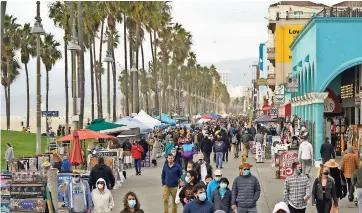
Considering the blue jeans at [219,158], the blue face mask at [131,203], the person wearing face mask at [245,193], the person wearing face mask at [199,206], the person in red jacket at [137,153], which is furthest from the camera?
the blue jeans at [219,158]

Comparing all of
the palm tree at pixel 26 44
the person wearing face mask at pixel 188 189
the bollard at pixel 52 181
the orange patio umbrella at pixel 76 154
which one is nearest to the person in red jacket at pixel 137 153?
the orange patio umbrella at pixel 76 154

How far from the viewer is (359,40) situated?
3281 cm

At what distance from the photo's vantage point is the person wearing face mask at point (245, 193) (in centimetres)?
1313

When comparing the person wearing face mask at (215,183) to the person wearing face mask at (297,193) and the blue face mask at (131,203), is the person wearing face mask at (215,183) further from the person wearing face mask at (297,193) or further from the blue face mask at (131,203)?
the blue face mask at (131,203)

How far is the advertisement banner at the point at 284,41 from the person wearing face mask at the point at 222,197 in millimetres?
55246

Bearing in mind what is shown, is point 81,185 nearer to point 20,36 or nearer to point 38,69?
point 38,69

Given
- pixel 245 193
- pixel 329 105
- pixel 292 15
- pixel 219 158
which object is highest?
pixel 292 15

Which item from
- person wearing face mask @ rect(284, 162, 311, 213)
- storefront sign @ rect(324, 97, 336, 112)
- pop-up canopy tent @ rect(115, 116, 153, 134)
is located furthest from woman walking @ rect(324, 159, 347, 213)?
storefront sign @ rect(324, 97, 336, 112)

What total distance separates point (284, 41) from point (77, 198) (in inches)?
2187

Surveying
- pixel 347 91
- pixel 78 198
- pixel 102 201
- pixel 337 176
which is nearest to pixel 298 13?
pixel 347 91

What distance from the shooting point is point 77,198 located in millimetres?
13977

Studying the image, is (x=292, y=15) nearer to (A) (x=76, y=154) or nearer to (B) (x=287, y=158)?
(B) (x=287, y=158)

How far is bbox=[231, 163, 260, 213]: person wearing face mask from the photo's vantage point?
13133 millimetres

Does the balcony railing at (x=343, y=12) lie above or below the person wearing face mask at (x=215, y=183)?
above
